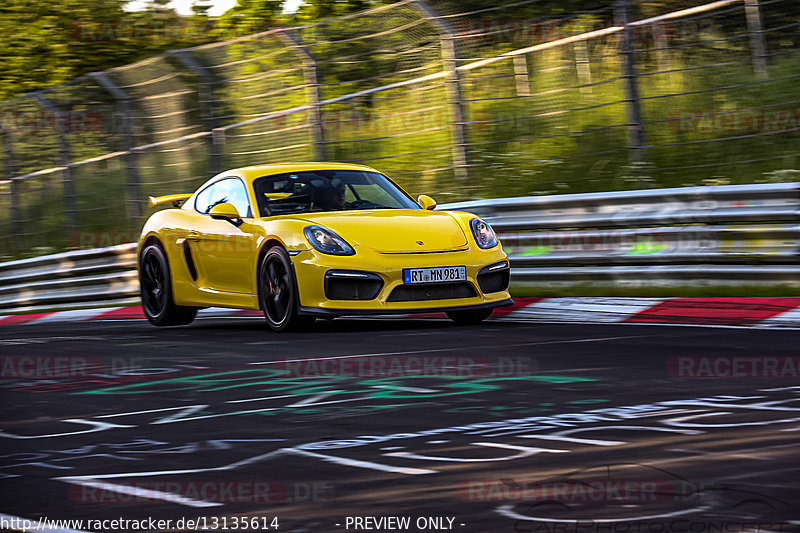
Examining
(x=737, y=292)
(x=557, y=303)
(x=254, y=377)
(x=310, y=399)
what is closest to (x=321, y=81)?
(x=557, y=303)

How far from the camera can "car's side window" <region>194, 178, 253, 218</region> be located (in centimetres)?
1080

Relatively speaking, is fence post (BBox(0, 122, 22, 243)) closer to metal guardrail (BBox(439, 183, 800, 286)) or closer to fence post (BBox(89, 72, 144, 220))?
fence post (BBox(89, 72, 144, 220))

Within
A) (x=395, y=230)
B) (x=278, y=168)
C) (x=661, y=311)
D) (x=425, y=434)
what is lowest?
(x=661, y=311)

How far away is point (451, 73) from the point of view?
1356 centimetres

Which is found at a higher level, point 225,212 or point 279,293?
point 225,212

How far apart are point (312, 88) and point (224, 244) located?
425cm

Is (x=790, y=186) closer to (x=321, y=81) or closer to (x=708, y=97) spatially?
(x=708, y=97)

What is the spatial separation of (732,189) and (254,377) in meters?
4.56

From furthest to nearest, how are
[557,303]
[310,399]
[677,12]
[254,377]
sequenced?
[677,12]
[557,303]
[254,377]
[310,399]

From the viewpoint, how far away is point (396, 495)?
13.5 ft

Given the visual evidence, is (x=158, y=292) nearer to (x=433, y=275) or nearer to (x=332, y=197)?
(x=332, y=197)

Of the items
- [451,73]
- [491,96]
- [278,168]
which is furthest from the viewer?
[491,96]

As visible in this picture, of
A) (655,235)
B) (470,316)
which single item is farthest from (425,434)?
(655,235)

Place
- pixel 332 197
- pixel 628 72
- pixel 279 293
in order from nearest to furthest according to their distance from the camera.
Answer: pixel 279 293
pixel 332 197
pixel 628 72
